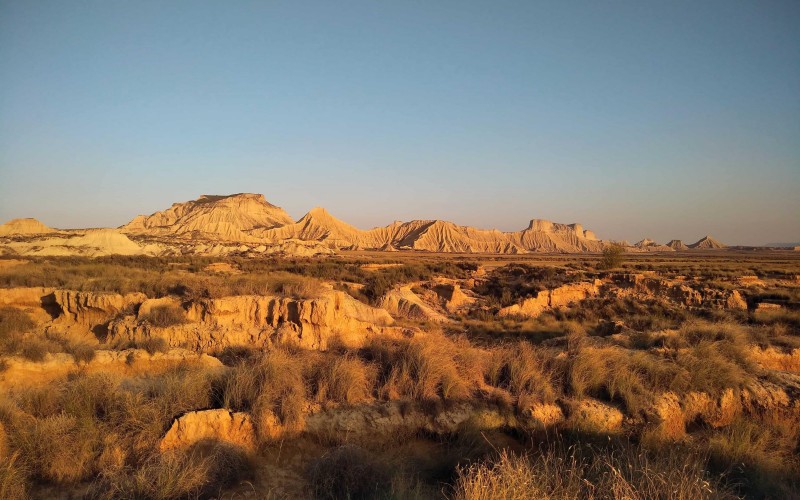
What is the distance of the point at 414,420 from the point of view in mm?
6219

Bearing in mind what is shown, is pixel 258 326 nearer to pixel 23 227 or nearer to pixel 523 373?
pixel 523 373

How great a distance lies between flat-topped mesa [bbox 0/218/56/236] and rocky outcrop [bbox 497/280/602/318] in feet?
241

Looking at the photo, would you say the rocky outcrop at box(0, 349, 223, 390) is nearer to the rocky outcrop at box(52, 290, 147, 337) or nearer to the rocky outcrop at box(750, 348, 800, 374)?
the rocky outcrop at box(52, 290, 147, 337)

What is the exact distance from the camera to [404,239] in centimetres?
12388

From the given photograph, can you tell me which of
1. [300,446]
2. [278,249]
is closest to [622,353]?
[300,446]

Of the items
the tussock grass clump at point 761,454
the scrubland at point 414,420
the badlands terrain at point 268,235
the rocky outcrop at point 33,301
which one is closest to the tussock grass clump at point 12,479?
the scrubland at point 414,420

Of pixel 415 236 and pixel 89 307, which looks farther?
pixel 415 236

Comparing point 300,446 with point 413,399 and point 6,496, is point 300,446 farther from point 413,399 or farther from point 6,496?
point 6,496

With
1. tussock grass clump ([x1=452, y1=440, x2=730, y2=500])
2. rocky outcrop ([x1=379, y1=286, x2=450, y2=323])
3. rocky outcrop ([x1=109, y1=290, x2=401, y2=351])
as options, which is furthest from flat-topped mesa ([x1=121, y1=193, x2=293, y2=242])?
tussock grass clump ([x1=452, y1=440, x2=730, y2=500])

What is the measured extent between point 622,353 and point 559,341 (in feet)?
8.68

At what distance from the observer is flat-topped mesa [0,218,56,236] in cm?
6283

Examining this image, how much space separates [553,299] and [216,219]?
96036 millimetres

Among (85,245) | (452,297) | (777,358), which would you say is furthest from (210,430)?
(85,245)

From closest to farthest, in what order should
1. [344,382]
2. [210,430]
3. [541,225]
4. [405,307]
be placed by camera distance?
[210,430], [344,382], [405,307], [541,225]
